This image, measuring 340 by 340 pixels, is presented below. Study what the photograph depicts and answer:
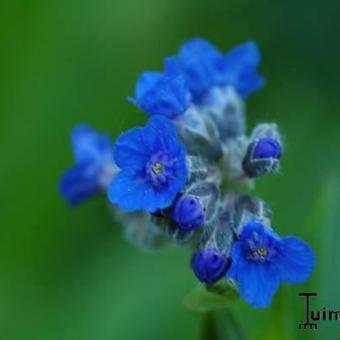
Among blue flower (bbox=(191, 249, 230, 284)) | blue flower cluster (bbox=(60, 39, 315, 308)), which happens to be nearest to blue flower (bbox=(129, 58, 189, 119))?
blue flower cluster (bbox=(60, 39, 315, 308))

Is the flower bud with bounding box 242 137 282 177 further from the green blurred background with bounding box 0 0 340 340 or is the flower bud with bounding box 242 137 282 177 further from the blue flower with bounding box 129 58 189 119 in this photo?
the green blurred background with bounding box 0 0 340 340

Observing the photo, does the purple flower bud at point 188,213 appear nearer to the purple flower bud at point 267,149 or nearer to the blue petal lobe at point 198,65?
the purple flower bud at point 267,149

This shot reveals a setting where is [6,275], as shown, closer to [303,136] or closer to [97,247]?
[97,247]

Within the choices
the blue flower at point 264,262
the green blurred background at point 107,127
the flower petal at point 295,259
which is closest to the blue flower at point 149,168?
the blue flower at point 264,262

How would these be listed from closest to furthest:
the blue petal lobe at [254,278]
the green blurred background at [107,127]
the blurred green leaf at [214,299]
→ 1. the blue petal lobe at [254,278]
2. the blurred green leaf at [214,299]
3. the green blurred background at [107,127]

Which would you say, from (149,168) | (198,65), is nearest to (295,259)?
(149,168)

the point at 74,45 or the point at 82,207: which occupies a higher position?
the point at 74,45

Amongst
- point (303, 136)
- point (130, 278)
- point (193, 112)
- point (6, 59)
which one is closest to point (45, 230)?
point (130, 278)
